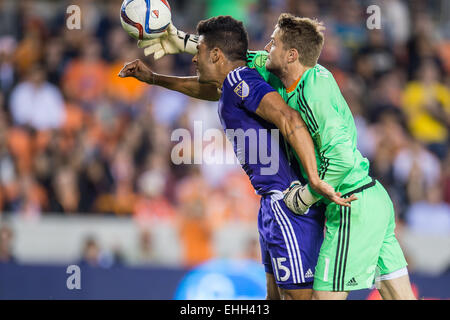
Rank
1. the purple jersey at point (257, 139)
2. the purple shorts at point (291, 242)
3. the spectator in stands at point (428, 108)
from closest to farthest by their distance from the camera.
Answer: the purple shorts at point (291, 242)
the purple jersey at point (257, 139)
the spectator in stands at point (428, 108)

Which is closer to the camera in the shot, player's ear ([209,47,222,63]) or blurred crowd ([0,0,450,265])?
player's ear ([209,47,222,63])

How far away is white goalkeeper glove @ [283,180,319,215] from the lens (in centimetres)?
428

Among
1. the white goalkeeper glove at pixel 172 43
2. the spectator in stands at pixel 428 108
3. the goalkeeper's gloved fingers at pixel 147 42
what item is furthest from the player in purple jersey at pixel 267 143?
the spectator in stands at pixel 428 108

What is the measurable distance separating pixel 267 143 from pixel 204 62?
71 cm

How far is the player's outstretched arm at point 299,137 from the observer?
163 inches

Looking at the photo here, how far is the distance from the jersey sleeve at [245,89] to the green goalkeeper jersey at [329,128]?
22 cm

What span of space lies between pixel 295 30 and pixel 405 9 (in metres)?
7.38

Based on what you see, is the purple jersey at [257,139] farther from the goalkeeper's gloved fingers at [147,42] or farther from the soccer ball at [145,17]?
the goalkeeper's gloved fingers at [147,42]

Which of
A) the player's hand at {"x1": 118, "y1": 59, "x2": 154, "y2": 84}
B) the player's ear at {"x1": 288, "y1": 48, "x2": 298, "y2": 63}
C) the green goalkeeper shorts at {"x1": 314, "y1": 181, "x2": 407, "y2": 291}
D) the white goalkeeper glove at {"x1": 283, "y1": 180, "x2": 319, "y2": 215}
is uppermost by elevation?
the player's ear at {"x1": 288, "y1": 48, "x2": 298, "y2": 63}

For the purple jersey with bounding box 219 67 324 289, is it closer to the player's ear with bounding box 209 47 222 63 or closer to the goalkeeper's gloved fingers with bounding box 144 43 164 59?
the player's ear with bounding box 209 47 222 63

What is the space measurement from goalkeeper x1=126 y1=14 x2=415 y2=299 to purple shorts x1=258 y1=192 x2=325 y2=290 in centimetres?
8

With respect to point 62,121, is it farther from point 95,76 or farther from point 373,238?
point 373,238

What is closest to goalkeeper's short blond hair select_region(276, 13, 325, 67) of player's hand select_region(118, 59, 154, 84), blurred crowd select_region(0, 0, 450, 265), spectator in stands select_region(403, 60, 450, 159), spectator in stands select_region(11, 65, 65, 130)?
player's hand select_region(118, 59, 154, 84)

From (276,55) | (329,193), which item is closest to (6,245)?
(276,55)
